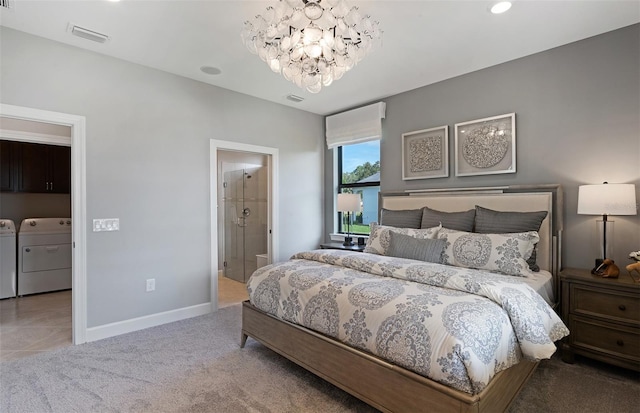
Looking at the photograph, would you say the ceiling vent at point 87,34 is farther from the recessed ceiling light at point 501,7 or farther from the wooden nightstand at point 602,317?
the wooden nightstand at point 602,317

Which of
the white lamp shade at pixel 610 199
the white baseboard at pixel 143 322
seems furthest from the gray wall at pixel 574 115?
the white baseboard at pixel 143 322

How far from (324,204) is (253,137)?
5.13ft

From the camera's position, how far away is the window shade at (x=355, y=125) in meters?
4.20

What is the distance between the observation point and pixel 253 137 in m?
4.11

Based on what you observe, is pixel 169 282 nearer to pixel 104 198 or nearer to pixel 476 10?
pixel 104 198

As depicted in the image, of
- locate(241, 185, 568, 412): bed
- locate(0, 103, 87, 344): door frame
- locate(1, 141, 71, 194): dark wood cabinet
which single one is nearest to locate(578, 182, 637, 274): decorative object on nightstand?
locate(241, 185, 568, 412): bed

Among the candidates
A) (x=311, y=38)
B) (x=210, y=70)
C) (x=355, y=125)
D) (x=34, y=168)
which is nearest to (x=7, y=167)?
(x=34, y=168)

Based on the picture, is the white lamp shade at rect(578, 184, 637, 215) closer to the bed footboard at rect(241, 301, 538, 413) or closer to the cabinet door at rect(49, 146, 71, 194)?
the bed footboard at rect(241, 301, 538, 413)

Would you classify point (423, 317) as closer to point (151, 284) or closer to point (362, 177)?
point (151, 284)

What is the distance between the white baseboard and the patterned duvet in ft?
5.37

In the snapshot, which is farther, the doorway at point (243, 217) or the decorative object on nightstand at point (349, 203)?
the doorway at point (243, 217)

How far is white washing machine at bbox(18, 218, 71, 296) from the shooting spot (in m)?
4.32

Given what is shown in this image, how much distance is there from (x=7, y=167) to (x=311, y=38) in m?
5.14

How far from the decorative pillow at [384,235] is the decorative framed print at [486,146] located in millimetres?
945
